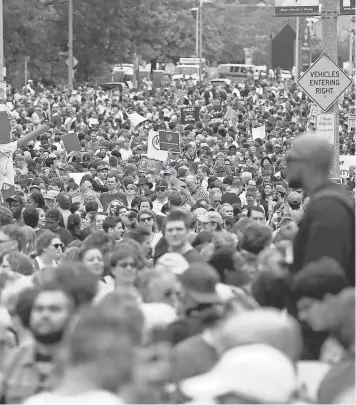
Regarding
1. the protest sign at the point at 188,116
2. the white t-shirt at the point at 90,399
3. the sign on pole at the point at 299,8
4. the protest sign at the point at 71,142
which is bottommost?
the protest sign at the point at 188,116

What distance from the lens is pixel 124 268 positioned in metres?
8.50

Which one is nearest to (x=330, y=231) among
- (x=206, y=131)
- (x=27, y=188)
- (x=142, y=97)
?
(x=27, y=188)

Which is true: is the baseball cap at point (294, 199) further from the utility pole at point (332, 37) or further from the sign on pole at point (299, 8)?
the sign on pole at point (299, 8)

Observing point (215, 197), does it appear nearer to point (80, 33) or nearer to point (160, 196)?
point (160, 196)

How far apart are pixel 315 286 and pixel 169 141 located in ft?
61.0

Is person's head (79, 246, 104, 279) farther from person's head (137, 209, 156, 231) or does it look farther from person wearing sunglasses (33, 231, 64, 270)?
person's head (137, 209, 156, 231)

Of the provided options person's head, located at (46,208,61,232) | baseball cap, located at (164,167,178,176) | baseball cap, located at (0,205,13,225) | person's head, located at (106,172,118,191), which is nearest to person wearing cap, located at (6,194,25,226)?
baseball cap, located at (0,205,13,225)

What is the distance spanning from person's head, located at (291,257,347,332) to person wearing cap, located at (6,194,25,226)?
8.43 metres

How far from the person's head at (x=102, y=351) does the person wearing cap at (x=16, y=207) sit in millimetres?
9245

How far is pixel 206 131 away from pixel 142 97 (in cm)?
1864

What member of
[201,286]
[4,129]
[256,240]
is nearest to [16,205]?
[4,129]

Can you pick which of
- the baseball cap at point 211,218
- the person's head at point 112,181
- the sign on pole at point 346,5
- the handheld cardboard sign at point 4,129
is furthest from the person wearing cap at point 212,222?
the sign on pole at point 346,5

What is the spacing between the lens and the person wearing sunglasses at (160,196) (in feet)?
58.7

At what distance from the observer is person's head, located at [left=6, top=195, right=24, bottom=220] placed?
51.1ft
